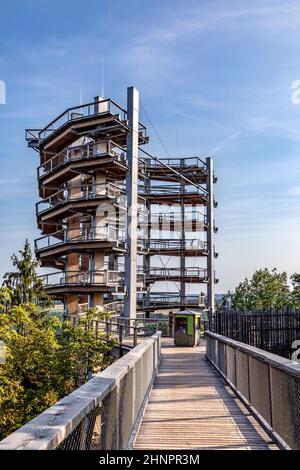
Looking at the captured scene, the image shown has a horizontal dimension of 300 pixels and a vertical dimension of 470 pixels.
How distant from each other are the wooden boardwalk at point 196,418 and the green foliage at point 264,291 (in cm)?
3020

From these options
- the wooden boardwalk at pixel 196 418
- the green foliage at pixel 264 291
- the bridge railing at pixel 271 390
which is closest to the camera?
the bridge railing at pixel 271 390

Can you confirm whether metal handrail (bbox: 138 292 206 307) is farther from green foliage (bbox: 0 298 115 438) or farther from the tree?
green foliage (bbox: 0 298 115 438)

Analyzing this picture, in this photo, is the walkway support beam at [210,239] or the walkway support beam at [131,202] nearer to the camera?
the walkway support beam at [131,202]

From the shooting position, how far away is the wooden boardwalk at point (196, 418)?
280 inches

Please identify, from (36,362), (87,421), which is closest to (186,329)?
(36,362)

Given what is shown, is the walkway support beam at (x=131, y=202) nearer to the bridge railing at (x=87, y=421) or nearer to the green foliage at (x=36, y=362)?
the green foliage at (x=36, y=362)

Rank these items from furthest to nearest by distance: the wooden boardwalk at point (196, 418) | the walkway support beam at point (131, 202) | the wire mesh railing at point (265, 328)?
the walkway support beam at point (131, 202) → the wire mesh railing at point (265, 328) → the wooden boardwalk at point (196, 418)

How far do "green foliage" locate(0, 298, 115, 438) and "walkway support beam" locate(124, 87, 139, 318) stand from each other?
1158 cm

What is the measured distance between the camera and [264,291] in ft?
149

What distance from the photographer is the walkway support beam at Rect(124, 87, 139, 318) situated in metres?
32.5

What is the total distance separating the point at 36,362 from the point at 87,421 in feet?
46.2

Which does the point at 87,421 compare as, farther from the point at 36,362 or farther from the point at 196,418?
the point at 36,362

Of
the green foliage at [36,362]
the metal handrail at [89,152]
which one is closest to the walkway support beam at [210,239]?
the metal handrail at [89,152]

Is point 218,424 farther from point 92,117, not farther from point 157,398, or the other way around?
point 92,117
